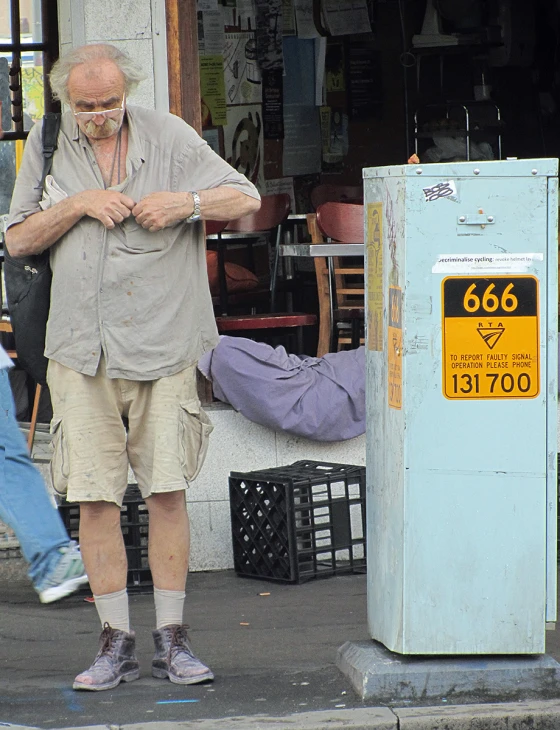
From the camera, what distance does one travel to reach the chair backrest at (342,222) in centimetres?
728

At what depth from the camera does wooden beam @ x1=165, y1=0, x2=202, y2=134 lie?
6223mm

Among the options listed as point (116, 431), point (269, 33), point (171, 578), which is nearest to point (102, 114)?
point (116, 431)

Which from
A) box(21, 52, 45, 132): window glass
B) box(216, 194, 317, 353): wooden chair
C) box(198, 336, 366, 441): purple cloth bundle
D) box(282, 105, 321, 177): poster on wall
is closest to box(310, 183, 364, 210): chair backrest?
box(282, 105, 321, 177): poster on wall

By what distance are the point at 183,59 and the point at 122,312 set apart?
7.75 ft

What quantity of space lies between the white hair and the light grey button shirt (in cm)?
11

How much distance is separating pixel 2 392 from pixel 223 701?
50.5 inches

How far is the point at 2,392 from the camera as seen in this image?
441 cm

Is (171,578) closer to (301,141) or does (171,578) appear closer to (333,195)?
(333,195)

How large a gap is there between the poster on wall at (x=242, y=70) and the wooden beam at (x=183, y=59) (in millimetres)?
3141

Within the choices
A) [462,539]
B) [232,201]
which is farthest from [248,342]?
[462,539]

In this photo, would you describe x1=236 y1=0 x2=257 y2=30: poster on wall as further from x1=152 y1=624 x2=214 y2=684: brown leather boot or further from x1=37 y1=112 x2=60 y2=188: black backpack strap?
x1=152 y1=624 x2=214 y2=684: brown leather boot

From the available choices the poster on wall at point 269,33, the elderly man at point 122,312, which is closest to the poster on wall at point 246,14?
the poster on wall at point 269,33

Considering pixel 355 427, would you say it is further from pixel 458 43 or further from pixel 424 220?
pixel 458 43

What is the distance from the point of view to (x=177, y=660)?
14.6 ft
